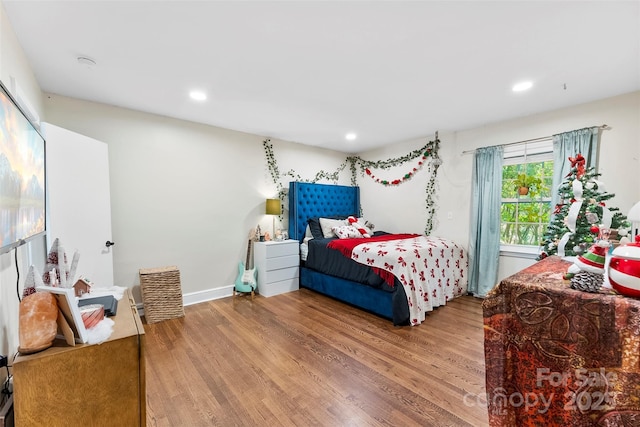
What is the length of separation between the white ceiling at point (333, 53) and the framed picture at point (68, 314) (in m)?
1.54

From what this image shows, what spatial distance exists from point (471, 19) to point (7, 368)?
3048 mm

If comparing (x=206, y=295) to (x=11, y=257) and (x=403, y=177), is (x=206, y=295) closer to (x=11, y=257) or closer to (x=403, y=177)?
(x=11, y=257)

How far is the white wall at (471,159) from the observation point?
2.62m

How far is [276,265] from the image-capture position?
151 inches

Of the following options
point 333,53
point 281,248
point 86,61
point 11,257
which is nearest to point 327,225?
point 281,248

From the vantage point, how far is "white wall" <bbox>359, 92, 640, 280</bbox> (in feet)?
8.61

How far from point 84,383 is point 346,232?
11.0ft

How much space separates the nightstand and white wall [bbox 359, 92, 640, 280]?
185 cm

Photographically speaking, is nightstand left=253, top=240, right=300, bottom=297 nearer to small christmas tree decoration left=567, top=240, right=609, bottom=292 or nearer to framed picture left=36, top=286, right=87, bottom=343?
framed picture left=36, top=286, right=87, bottom=343

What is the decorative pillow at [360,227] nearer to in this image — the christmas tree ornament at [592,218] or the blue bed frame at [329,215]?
the blue bed frame at [329,215]

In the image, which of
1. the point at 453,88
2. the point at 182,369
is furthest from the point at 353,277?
the point at 453,88

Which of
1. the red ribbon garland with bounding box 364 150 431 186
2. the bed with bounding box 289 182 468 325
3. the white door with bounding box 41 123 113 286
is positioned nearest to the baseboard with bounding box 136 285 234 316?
the white door with bounding box 41 123 113 286

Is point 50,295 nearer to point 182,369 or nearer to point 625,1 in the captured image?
point 182,369

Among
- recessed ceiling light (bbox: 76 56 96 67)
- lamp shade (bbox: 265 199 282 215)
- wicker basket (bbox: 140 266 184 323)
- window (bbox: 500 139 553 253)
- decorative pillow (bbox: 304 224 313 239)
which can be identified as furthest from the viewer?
decorative pillow (bbox: 304 224 313 239)
